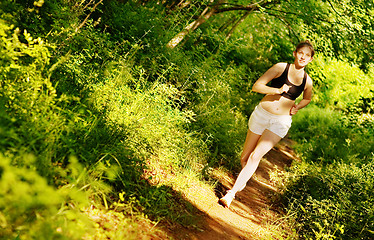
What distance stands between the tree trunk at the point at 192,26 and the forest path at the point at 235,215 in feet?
10.5

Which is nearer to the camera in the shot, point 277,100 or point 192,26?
point 277,100

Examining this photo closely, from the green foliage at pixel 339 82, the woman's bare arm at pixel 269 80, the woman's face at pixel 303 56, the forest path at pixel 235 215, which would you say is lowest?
the forest path at pixel 235 215

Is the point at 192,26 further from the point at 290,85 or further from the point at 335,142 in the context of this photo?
the point at 335,142

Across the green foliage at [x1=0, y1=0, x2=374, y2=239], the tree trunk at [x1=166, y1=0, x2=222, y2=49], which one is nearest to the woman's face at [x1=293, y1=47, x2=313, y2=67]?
the green foliage at [x1=0, y1=0, x2=374, y2=239]

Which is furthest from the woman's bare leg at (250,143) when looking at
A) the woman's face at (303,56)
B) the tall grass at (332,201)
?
the woman's face at (303,56)

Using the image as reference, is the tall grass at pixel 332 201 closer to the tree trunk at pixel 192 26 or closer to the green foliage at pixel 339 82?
the tree trunk at pixel 192 26

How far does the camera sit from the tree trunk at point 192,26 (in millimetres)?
8479

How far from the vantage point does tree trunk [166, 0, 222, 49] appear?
8479 mm

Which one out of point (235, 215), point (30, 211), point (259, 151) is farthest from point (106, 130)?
point (235, 215)

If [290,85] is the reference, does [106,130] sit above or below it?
below

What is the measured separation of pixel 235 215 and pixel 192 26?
19.4ft

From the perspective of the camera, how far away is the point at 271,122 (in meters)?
5.30

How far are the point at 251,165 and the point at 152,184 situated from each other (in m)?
1.57

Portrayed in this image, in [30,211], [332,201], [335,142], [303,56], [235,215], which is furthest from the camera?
[335,142]
